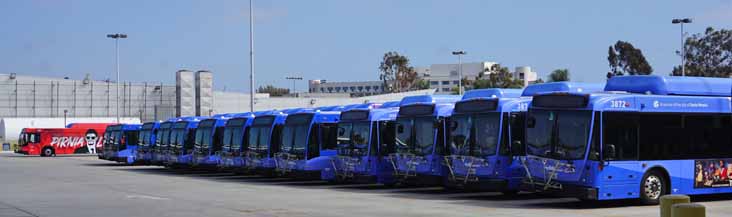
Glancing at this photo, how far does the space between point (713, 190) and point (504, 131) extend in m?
4.39

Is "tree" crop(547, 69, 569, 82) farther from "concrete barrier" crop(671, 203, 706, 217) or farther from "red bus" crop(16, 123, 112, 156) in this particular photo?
"concrete barrier" crop(671, 203, 706, 217)

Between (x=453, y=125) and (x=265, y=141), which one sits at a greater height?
(x=453, y=125)

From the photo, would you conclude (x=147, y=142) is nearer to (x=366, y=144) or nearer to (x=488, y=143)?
(x=366, y=144)

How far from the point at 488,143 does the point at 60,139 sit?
172 feet

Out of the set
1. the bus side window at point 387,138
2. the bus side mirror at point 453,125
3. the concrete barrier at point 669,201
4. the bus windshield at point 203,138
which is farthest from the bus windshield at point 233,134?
the concrete barrier at point 669,201

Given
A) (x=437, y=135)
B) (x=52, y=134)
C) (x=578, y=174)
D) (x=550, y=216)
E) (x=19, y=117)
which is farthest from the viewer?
(x=19, y=117)

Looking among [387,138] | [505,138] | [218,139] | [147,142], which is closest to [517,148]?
[505,138]

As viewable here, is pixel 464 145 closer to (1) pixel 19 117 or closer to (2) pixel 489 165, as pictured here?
(2) pixel 489 165

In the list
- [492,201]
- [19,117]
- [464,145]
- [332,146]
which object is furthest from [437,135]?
[19,117]

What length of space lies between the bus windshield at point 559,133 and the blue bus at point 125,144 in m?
32.9

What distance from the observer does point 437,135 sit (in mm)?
23469

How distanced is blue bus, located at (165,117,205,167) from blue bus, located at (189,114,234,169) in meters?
1.20

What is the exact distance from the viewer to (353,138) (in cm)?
2697

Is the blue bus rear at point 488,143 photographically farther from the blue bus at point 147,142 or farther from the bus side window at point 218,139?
the blue bus at point 147,142
